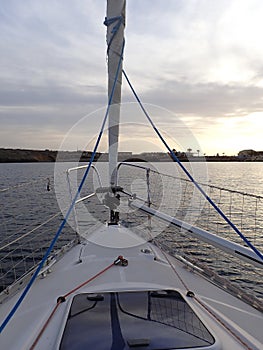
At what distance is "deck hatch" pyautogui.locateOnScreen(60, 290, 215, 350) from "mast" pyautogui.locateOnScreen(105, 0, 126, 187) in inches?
79.5

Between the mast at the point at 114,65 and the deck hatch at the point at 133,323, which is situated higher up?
the mast at the point at 114,65

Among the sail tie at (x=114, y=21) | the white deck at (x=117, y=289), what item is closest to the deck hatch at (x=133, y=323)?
the white deck at (x=117, y=289)

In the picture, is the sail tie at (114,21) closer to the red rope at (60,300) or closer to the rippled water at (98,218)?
the rippled water at (98,218)

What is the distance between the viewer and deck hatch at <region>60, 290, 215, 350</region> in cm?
155

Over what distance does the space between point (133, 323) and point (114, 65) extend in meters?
2.71

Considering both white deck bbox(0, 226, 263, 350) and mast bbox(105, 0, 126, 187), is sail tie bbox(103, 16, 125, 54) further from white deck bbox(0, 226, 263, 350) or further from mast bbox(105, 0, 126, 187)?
white deck bbox(0, 226, 263, 350)

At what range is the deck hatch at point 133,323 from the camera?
155cm

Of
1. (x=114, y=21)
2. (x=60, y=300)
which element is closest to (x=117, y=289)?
(x=60, y=300)

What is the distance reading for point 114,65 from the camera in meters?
3.57

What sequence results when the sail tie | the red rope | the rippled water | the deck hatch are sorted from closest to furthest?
the deck hatch < the red rope < the sail tie < the rippled water

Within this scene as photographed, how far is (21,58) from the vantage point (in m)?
7.65

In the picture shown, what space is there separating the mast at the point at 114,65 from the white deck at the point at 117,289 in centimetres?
94

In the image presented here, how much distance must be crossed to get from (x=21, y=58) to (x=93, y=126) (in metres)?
5.12

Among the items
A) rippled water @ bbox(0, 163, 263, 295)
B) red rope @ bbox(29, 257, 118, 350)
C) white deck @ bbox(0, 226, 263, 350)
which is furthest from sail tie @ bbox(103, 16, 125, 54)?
red rope @ bbox(29, 257, 118, 350)
